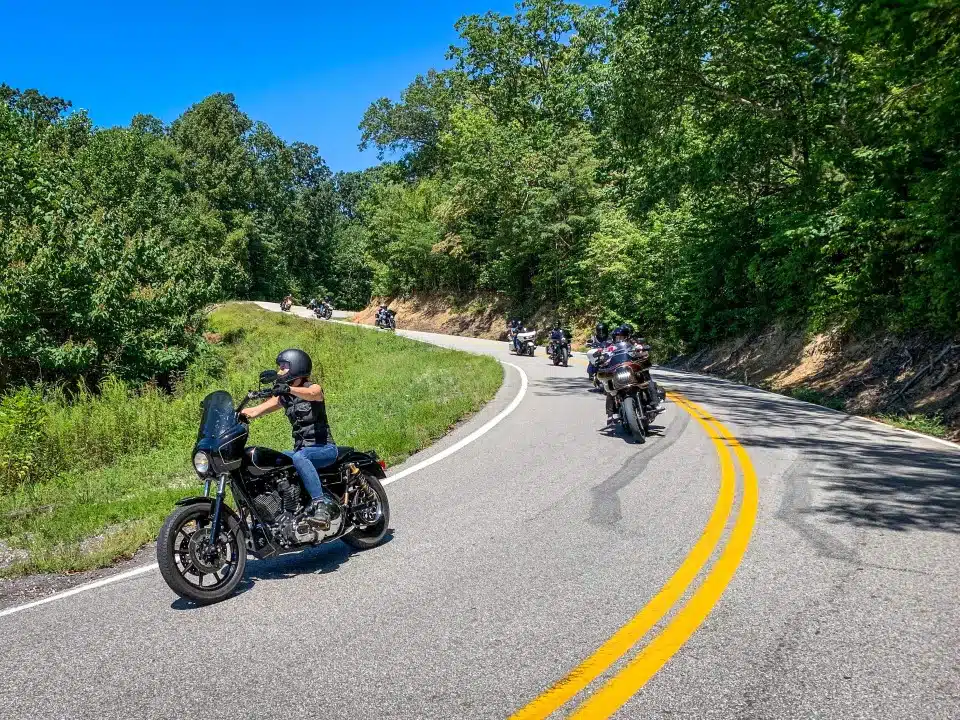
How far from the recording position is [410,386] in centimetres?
1780

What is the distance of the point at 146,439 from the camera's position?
1430 centimetres

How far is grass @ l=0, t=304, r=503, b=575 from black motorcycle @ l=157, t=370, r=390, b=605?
152 centimetres

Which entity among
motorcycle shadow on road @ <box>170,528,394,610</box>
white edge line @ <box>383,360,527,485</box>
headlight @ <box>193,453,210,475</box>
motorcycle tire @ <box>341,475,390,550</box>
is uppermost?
headlight @ <box>193,453,210,475</box>

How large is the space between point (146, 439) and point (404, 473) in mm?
7780

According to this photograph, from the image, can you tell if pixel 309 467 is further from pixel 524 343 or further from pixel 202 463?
pixel 524 343

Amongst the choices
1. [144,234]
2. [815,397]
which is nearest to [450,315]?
[144,234]

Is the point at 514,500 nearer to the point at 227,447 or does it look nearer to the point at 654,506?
the point at 654,506

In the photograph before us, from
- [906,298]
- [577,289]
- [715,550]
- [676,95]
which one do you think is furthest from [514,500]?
[577,289]

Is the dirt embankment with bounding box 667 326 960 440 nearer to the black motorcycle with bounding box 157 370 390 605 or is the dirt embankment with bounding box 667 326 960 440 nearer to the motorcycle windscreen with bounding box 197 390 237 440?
the black motorcycle with bounding box 157 370 390 605

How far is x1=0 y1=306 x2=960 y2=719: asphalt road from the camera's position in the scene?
3500 mm

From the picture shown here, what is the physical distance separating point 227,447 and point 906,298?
15284mm

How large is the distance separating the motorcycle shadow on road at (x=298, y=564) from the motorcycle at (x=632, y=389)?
500 cm

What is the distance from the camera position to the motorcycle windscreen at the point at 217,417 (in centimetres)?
515

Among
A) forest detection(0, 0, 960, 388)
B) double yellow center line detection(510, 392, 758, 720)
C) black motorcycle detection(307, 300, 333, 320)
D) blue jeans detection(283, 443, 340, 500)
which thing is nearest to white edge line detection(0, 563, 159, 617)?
blue jeans detection(283, 443, 340, 500)
